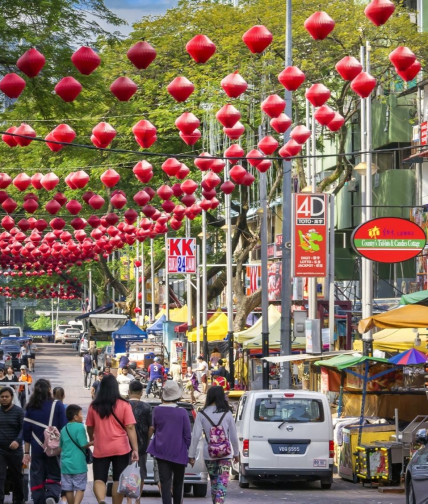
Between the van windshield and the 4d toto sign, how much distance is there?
6404 mm

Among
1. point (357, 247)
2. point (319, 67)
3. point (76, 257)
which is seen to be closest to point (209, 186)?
point (357, 247)

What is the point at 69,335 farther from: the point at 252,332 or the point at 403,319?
the point at 403,319

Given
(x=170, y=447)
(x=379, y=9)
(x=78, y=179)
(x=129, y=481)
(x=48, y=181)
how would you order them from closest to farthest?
(x=129, y=481)
(x=379, y=9)
(x=170, y=447)
(x=78, y=179)
(x=48, y=181)

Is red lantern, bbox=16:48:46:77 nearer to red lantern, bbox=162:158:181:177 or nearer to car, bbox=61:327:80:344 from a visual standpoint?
red lantern, bbox=162:158:181:177

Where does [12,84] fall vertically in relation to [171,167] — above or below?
above

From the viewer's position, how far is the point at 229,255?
149ft

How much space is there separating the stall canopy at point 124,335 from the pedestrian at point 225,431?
4344 cm

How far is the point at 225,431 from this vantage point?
15.8 m

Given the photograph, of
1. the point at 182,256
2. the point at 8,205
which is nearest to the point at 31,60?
the point at 8,205

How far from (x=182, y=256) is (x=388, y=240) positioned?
81.4 feet

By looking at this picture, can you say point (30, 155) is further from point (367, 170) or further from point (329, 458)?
point (329, 458)

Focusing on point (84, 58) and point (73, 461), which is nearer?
point (73, 461)

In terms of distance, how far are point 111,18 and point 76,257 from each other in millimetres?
26148

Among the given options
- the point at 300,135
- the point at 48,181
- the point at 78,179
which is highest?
the point at 300,135
